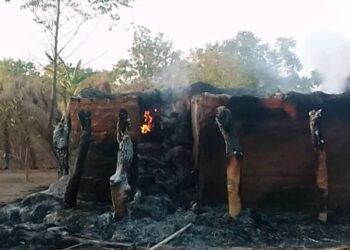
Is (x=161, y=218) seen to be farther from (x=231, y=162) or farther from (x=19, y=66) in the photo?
(x=19, y=66)

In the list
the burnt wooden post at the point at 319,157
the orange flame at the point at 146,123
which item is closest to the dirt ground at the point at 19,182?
the orange flame at the point at 146,123

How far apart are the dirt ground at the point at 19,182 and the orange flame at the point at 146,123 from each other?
3.90 meters

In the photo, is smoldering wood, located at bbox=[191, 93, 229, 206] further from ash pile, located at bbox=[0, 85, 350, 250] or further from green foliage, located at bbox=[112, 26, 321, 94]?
green foliage, located at bbox=[112, 26, 321, 94]

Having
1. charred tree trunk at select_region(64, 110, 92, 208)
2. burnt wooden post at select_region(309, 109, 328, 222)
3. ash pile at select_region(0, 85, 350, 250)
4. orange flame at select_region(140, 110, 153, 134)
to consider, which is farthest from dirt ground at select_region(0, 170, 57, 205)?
burnt wooden post at select_region(309, 109, 328, 222)

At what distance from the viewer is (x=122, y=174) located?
33.1 feet

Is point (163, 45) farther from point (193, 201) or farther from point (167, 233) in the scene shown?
point (167, 233)

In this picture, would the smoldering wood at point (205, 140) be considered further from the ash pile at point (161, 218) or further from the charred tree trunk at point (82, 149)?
the charred tree trunk at point (82, 149)

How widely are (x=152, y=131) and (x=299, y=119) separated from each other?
144 inches

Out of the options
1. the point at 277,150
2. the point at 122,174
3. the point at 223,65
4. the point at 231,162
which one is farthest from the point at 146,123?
the point at 223,65

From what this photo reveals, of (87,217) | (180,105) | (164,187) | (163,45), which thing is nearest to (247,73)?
(163,45)

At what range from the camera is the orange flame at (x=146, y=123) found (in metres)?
12.8

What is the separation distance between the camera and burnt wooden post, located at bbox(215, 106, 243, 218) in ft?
31.9

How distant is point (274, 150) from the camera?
10.9 m

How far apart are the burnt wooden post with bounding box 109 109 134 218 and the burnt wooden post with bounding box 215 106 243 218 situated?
1.69 meters
